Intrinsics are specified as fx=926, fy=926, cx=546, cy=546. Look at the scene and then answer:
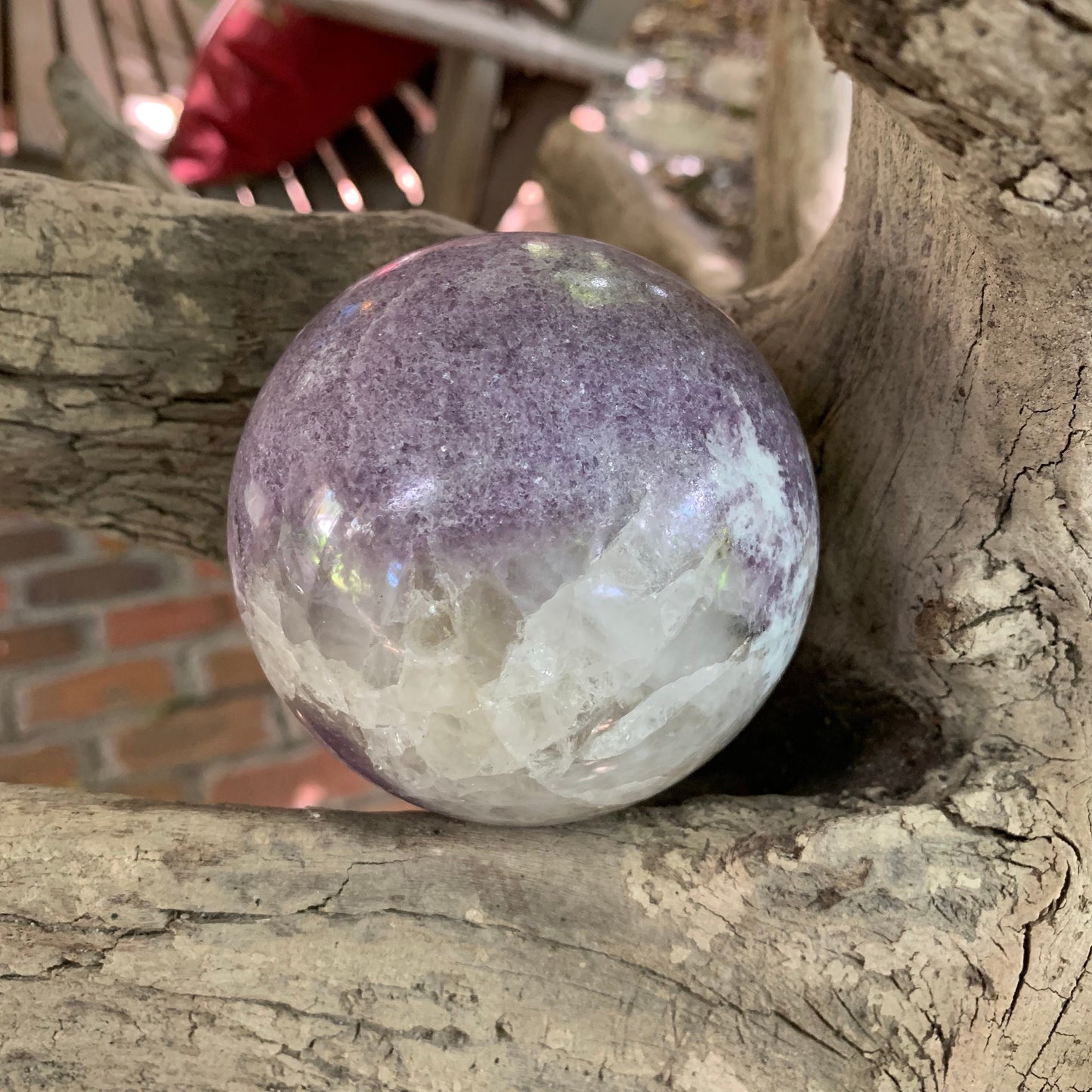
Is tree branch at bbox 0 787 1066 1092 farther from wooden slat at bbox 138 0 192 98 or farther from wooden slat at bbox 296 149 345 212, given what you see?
wooden slat at bbox 138 0 192 98

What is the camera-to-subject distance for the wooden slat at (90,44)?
67.6 inches

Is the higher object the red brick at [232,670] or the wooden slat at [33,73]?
the wooden slat at [33,73]

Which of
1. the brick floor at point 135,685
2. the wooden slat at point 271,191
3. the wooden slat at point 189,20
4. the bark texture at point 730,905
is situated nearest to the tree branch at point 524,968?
the bark texture at point 730,905

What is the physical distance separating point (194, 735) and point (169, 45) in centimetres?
149

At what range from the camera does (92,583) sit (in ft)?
5.68

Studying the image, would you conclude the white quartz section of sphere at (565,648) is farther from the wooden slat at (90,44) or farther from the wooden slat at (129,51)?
the wooden slat at (129,51)

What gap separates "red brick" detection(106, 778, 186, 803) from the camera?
1740mm

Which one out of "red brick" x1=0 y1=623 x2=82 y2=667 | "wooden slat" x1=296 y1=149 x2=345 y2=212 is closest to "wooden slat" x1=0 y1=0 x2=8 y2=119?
"wooden slat" x1=296 y1=149 x2=345 y2=212

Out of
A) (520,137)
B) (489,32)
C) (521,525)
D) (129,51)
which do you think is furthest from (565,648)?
(129,51)

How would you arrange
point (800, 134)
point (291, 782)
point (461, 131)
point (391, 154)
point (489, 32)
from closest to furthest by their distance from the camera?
point (800, 134) < point (489, 32) < point (461, 131) < point (391, 154) < point (291, 782)

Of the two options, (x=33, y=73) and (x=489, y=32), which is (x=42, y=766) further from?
(x=489, y=32)

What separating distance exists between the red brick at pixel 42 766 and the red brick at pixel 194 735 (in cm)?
8

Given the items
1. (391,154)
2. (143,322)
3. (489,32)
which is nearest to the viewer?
(143,322)

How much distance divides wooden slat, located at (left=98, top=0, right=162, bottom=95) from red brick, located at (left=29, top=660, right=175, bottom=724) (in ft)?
3.66
